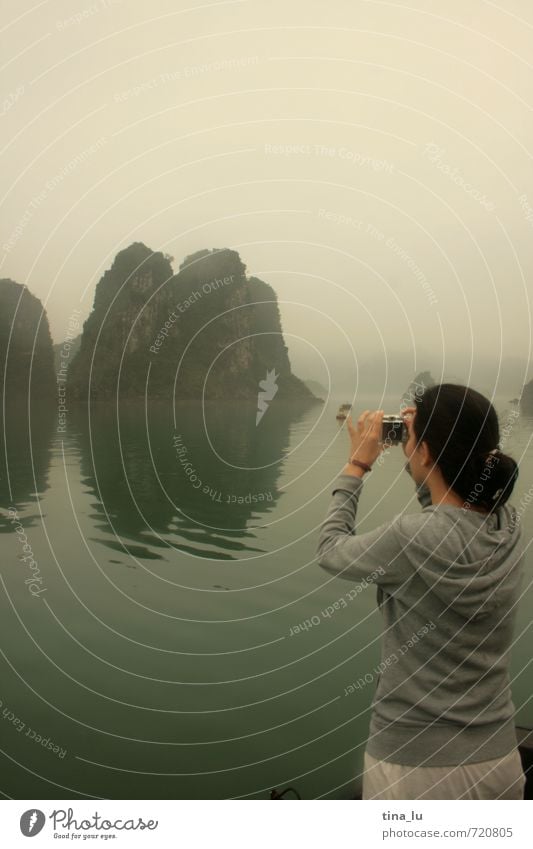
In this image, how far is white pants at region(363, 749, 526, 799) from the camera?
1752 millimetres

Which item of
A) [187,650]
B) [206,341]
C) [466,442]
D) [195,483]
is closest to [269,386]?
[187,650]

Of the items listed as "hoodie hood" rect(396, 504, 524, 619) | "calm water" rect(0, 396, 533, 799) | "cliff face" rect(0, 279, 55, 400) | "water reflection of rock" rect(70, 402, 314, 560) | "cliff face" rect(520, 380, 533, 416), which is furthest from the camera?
"cliff face" rect(0, 279, 55, 400)

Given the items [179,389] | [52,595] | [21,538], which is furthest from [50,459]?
[52,595]

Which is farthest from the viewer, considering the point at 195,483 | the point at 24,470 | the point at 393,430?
the point at 24,470

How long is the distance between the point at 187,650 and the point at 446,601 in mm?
2651

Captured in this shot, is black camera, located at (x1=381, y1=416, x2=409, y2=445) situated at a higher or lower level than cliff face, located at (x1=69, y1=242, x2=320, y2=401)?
lower

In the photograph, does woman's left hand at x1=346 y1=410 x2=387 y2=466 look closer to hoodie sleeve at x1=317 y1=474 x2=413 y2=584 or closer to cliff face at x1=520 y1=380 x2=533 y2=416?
hoodie sleeve at x1=317 y1=474 x2=413 y2=584

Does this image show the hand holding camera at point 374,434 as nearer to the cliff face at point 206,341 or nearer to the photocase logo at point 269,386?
the cliff face at point 206,341

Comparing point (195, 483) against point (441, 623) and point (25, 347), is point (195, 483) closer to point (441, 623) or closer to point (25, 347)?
point (25, 347)

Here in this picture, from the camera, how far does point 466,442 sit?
5.52 ft

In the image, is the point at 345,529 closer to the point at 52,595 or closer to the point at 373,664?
the point at 373,664
